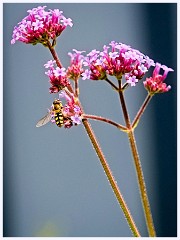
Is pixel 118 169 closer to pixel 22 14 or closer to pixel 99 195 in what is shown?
pixel 99 195

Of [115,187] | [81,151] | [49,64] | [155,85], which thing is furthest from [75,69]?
[81,151]

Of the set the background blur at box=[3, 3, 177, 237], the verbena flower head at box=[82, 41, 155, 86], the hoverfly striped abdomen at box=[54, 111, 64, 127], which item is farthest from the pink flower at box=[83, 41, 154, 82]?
the background blur at box=[3, 3, 177, 237]

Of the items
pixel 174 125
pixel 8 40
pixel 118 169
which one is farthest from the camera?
pixel 174 125

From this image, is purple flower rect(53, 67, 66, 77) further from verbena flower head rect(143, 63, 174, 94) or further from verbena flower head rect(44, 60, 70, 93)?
verbena flower head rect(143, 63, 174, 94)

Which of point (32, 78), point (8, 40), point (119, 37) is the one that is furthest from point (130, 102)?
point (8, 40)

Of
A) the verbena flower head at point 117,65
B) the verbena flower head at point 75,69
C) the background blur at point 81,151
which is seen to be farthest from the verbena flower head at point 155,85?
the background blur at point 81,151

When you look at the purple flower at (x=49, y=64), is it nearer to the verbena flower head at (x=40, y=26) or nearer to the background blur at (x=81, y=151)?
the verbena flower head at (x=40, y=26)
